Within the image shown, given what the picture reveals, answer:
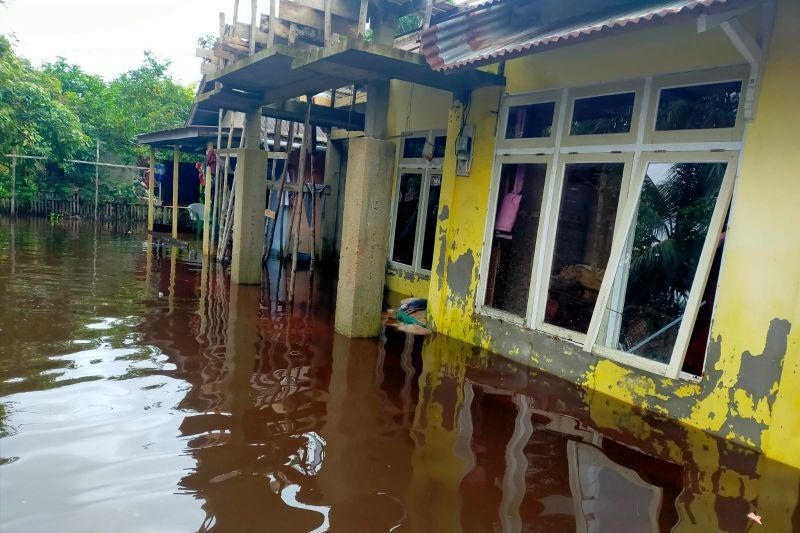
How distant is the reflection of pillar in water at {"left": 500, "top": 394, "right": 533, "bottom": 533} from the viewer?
3.25 metres

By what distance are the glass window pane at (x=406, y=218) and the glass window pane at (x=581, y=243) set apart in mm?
4228

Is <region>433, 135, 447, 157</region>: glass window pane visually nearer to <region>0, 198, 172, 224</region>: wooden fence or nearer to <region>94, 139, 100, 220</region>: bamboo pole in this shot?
<region>0, 198, 172, 224</region>: wooden fence

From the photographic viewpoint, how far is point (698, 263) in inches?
194

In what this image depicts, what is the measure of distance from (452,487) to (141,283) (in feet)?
25.5

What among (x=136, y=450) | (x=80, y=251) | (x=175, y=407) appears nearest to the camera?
(x=136, y=450)

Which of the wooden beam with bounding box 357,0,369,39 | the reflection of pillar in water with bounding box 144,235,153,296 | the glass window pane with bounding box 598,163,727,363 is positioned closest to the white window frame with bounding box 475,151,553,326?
the glass window pane with bounding box 598,163,727,363

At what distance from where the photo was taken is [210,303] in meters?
8.36

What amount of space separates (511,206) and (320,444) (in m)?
3.99

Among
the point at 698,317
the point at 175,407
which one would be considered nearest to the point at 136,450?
the point at 175,407

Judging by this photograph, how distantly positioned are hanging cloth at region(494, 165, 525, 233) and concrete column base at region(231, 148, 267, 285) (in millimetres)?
4803

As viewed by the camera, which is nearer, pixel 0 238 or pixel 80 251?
pixel 80 251

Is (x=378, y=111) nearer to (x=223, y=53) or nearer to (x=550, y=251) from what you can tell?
(x=550, y=251)

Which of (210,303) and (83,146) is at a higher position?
(83,146)

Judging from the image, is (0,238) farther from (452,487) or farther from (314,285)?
(452,487)
